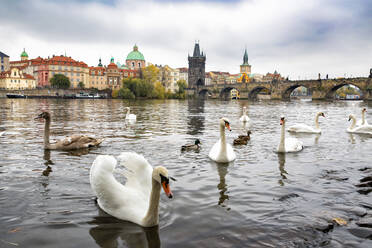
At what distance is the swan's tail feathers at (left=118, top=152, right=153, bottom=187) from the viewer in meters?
4.54

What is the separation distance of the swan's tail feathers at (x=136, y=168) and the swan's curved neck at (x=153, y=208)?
654 millimetres

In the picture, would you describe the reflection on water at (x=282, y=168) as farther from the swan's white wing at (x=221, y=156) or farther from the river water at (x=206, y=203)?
the swan's white wing at (x=221, y=156)

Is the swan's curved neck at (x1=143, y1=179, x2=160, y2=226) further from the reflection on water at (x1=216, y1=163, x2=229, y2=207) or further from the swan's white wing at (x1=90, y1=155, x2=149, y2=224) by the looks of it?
the reflection on water at (x1=216, y1=163, x2=229, y2=207)

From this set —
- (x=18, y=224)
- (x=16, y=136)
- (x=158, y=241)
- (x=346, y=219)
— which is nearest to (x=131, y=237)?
(x=158, y=241)

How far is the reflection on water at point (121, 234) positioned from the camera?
373cm

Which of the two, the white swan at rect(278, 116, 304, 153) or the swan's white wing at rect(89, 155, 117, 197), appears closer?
the swan's white wing at rect(89, 155, 117, 197)

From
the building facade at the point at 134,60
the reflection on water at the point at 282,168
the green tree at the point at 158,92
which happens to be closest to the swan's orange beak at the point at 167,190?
the reflection on water at the point at 282,168

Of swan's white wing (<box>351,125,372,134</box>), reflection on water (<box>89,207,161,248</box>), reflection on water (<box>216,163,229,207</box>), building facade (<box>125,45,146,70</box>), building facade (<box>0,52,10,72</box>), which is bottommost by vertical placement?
reflection on water (<box>89,207,161,248</box>)

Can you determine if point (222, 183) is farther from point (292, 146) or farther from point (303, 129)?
point (303, 129)

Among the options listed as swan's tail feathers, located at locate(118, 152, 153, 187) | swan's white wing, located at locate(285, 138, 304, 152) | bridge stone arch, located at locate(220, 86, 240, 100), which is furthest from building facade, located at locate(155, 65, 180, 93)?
swan's tail feathers, located at locate(118, 152, 153, 187)

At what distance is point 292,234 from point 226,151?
3823 millimetres

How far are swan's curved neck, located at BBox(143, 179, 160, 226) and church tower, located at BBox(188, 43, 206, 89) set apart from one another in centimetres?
15686

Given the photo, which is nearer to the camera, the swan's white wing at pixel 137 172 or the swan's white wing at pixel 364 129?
the swan's white wing at pixel 137 172

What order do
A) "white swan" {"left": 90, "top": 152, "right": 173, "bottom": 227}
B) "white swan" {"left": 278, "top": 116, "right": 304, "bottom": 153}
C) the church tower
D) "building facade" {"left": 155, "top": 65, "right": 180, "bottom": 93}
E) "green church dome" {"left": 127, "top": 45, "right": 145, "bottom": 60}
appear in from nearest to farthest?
"white swan" {"left": 90, "top": 152, "right": 173, "bottom": 227} → "white swan" {"left": 278, "top": 116, "right": 304, "bottom": 153} → "building facade" {"left": 155, "top": 65, "right": 180, "bottom": 93} → "green church dome" {"left": 127, "top": 45, "right": 145, "bottom": 60} → the church tower
